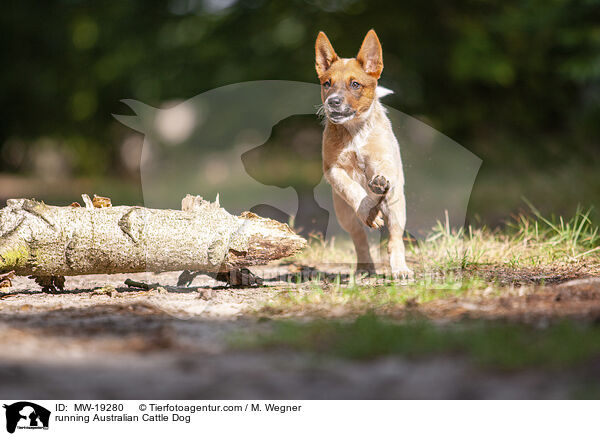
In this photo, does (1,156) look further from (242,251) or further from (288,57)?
(242,251)

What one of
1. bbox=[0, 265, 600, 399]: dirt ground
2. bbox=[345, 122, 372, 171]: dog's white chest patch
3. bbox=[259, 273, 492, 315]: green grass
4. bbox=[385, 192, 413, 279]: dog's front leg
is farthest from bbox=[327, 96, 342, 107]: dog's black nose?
bbox=[0, 265, 600, 399]: dirt ground

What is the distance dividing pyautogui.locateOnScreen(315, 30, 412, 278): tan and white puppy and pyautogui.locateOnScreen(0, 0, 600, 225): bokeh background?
3649mm

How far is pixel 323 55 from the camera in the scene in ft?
15.5

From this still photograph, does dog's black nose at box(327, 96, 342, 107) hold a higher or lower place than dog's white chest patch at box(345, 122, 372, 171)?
higher

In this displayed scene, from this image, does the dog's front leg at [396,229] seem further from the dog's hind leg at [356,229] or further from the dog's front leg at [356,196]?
the dog's hind leg at [356,229]

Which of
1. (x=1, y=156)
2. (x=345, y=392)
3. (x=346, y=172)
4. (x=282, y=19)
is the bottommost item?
(x=345, y=392)

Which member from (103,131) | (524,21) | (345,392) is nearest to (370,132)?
(345,392)

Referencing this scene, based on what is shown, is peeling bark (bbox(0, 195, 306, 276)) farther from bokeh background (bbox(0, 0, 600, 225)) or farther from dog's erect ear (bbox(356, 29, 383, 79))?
bokeh background (bbox(0, 0, 600, 225))

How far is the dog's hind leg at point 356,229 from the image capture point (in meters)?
4.99

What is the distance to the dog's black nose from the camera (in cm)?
439

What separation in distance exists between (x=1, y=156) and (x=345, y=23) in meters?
9.27

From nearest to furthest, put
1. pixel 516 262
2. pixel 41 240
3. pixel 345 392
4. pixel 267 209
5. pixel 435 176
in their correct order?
pixel 345 392
pixel 41 240
pixel 516 262
pixel 267 209
pixel 435 176

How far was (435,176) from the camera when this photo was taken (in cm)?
969
